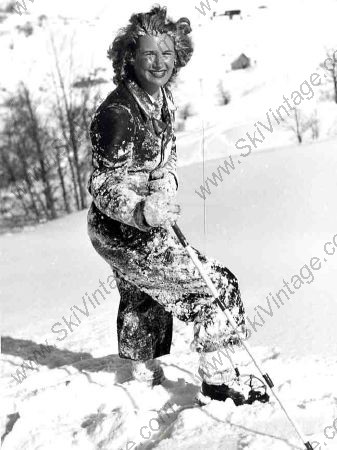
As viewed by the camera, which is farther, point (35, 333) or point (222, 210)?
point (222, 210)

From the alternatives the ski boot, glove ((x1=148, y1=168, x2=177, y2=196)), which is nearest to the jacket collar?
glove ((x1=148, y1=168, x2=177, y2=196))

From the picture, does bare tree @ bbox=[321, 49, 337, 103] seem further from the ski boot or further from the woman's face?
A: the ski boot

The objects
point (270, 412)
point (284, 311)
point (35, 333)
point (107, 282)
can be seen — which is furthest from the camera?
point (107, 282)

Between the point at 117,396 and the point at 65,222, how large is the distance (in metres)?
8.11

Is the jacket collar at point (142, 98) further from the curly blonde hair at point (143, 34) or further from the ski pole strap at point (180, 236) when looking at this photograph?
the ski pole strap at point (180, 236)

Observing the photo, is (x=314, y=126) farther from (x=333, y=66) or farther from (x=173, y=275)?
(x=173, y=275)

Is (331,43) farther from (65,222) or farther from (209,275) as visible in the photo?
(209,275)

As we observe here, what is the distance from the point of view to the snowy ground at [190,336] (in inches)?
80.0

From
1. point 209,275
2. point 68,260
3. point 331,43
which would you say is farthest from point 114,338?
point 331,43

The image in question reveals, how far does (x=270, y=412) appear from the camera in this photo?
2035 mm

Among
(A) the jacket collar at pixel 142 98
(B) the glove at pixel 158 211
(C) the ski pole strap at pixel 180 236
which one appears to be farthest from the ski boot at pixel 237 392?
(A) the jacket collar at pixel 142 98

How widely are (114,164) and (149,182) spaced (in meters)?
0.20

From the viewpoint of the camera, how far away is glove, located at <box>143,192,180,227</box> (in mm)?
1908
